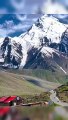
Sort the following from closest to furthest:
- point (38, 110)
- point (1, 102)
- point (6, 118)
→ point (6, 118)
point (38, 110)
point (1, 102)

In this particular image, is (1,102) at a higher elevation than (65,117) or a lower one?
higher

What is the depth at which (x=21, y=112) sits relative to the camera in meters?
6.99

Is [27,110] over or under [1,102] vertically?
under

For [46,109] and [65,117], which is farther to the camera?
[46,109]

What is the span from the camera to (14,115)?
22.4ft

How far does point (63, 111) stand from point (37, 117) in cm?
55

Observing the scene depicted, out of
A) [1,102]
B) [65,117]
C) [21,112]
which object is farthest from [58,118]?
[1,102]

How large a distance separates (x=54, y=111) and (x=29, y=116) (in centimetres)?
48

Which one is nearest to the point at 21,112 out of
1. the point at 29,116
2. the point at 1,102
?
the point at 29,116

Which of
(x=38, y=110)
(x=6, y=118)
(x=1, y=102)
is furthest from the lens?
(x=1, y=102)

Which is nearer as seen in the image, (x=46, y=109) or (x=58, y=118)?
(x=58, y=118)

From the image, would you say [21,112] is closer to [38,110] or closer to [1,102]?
[38,110]

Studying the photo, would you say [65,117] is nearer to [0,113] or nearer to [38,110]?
[38,110]

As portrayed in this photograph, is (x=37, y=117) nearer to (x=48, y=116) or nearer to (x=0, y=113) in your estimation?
(x=48, y=116)
